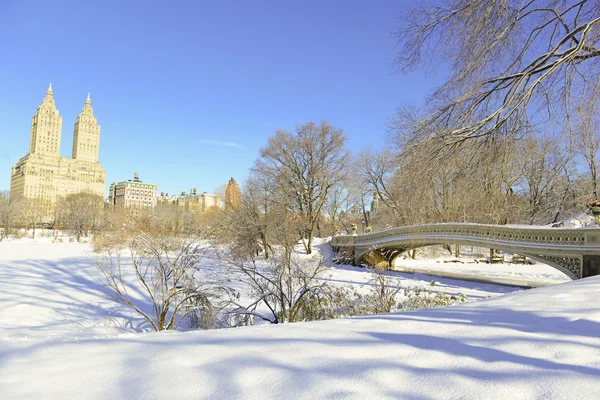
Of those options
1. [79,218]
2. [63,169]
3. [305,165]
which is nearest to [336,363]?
[305,165]

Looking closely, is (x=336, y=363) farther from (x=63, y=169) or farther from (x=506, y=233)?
(x=63, y=169)

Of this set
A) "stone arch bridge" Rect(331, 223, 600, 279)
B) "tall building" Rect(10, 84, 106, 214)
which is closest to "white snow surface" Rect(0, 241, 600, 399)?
"stone arch bridge" Rect(331, 223, 600, 279)

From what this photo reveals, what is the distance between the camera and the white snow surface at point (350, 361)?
2.01m

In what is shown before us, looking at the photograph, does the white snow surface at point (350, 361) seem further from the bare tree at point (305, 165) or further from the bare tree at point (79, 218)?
the bare tree at point (79, 218)

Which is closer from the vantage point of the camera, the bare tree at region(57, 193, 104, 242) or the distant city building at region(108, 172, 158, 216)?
the bare tree at region(57, 193, 104, 242)

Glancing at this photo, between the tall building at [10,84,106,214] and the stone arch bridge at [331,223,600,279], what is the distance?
107 m

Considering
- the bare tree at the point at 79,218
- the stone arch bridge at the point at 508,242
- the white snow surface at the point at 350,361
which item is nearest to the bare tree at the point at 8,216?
the bare tree at the point at 79,218

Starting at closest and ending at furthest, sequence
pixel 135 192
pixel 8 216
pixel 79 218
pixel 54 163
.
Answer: pixel 79 218, pixel 8 216, pixel 54 163, pixel 135 192

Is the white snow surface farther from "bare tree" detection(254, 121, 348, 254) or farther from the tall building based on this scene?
the tall building

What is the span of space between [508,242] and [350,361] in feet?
53.4

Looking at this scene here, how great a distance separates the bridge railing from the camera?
13.7 meters

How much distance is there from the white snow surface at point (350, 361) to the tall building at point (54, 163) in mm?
121133

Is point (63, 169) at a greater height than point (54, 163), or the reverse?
point (54, 163)

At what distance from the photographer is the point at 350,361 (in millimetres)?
2395
